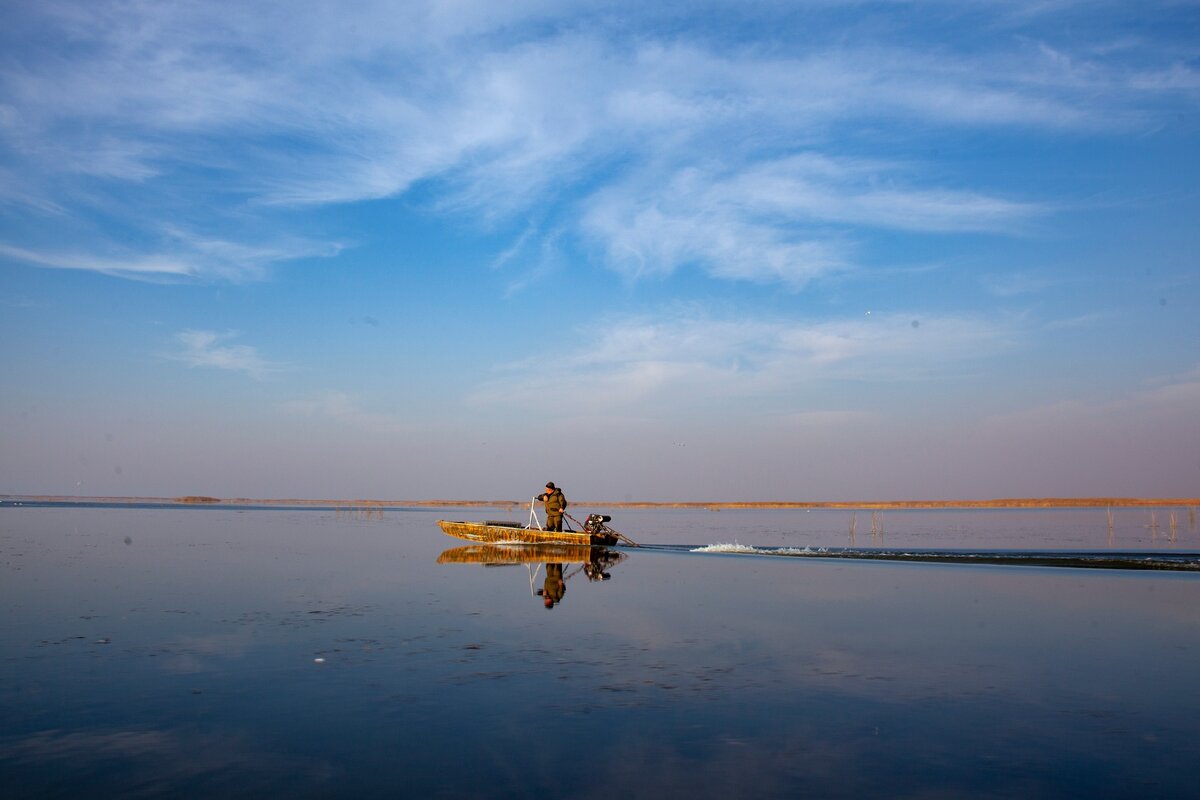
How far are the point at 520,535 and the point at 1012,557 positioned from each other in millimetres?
22305

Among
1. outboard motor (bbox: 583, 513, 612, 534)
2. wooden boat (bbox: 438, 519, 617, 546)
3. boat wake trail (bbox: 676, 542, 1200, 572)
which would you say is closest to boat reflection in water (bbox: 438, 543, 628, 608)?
wooden boat (bbox: 438, 519, 617, 546)

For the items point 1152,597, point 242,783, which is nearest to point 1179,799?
point 242,783

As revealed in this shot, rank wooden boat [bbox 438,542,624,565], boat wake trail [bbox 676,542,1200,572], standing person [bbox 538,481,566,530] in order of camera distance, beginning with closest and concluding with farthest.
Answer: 1. boat wake trail [bbox 676,542,1200,572]
2. wooden boat [bbox 438,542,624,565]
3. standing person [bbox 538,481,566,530]

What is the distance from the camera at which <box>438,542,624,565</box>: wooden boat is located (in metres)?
35.2

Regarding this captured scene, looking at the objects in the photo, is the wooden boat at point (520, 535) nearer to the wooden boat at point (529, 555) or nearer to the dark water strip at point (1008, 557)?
the wooden boat at point (529, 555)

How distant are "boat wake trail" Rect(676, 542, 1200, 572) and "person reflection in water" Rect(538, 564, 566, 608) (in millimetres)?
10487

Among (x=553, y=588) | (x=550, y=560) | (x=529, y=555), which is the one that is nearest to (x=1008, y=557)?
(x=550, y=560)

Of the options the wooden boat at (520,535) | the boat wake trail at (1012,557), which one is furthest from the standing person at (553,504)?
the boat wake trail at (1012,557)

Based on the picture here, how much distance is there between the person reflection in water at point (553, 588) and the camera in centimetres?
2229

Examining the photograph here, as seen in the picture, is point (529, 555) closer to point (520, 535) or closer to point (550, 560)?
point (550, 560)

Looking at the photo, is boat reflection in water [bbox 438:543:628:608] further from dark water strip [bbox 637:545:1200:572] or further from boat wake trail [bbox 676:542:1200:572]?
boat wake trail [bbox 676:542:1200:572]

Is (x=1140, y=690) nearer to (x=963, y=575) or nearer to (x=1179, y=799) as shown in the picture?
(x=1179, y=799)

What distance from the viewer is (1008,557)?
35.1 meters

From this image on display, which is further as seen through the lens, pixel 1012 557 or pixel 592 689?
pixel 1012 557
